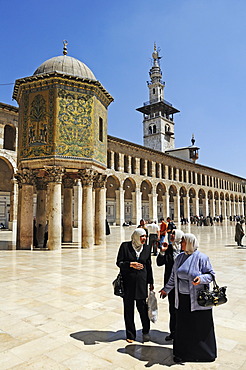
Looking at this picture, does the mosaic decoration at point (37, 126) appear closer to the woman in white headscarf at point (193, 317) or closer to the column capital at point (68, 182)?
the column capital at point (68, 182)

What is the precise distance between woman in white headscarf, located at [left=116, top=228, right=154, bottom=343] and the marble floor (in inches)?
8.2

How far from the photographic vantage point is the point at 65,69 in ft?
40.5

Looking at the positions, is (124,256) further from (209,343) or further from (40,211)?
(40,211)

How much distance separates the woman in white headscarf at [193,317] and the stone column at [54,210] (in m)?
9.10

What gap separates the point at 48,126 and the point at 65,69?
2654 millimetres

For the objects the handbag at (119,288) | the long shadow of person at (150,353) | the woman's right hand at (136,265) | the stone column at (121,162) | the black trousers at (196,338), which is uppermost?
the stone column at (121,162)

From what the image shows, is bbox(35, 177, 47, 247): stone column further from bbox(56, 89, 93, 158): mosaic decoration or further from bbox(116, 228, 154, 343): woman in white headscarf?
bbox(116, 228, 154, 343): woman in white headscarf

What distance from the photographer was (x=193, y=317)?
2.96 m

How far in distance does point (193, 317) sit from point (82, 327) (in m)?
1.60

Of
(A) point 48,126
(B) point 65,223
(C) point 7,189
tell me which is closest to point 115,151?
(C) point 7,189

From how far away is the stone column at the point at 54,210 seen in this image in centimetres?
1156

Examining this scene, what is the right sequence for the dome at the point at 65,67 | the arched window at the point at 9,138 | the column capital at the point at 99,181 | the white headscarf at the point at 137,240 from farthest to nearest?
the arched window at the point at 9,138 < the column capital at the point at 99,181 < the dome at the point at 65,67 < the white headscarf at the point at 137,240

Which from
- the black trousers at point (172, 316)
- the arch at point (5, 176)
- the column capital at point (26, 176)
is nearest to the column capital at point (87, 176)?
the column capital at point (26, 176)

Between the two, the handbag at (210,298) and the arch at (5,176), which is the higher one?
the arch at (5,176)
